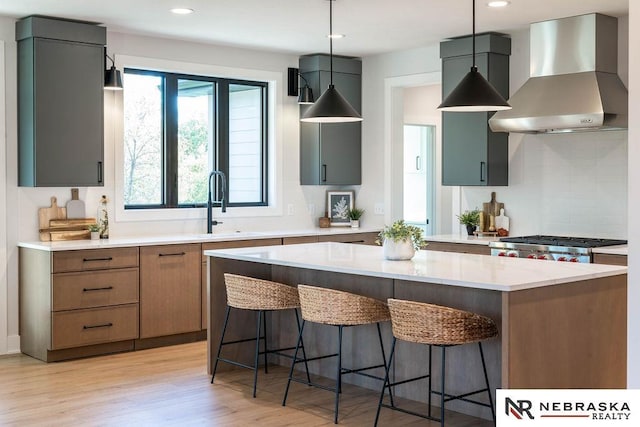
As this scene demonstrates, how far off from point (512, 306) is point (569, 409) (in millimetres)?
997

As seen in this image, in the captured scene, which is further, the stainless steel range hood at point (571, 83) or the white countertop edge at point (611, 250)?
the stainless steel range hood at point (571, 83)

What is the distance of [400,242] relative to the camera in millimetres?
4773

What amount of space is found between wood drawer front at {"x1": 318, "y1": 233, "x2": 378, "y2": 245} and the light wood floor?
1820 mm

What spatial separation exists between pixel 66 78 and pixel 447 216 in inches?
182

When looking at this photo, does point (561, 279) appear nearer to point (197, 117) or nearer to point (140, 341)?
point (140, 341)

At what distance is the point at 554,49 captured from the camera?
6.11m

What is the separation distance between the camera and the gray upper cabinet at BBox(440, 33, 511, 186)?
6629mm

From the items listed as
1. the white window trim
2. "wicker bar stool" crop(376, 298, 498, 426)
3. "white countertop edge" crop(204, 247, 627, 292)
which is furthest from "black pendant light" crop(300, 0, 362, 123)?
the white window trim

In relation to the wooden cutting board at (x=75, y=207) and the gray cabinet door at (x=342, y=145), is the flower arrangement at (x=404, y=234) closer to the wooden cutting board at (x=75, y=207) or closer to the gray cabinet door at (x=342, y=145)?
the wooden cutting board at (x=75, y=207)

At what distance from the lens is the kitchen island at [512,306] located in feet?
12.7

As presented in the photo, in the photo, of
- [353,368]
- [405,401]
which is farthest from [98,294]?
[405,401]

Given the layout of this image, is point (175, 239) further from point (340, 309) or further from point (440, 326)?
point (440, 326)

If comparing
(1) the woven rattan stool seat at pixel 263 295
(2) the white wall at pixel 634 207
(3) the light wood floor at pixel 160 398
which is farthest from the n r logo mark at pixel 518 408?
(1) the woven rattan stool seat at pixel 263 295

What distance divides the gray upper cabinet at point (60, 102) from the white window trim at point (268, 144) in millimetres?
359
